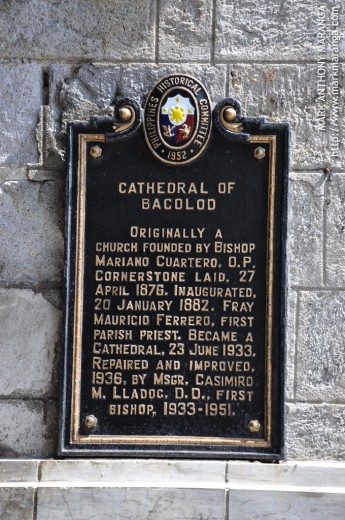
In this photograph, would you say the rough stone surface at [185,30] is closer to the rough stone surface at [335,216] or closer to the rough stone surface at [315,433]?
the rough stone surface at [335,216]

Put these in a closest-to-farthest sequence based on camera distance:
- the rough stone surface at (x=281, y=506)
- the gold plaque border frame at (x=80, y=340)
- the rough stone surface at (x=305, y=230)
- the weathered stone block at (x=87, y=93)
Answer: the rough stone surface at (x=281, y=506), the gold plaque border frame at (x=80, y=340), the rough stone surface at (x=305, y=230), the weathered stone block at (x=87, y=93)

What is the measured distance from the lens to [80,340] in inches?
185

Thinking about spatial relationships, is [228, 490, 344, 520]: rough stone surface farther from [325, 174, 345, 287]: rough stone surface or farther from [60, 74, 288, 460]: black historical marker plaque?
[325, 174, 345, 287]: rough stone surface

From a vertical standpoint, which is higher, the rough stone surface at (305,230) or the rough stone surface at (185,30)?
the rough stone surface at (185,30)

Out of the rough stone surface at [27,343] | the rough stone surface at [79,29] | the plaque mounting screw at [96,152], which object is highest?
the rough stone surface at [79,29]

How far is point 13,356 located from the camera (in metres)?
4.79

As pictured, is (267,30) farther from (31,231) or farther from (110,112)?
(31,231)

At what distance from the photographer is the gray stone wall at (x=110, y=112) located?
15.6 feet

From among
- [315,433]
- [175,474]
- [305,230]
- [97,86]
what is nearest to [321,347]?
[315,433]

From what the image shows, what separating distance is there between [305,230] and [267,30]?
1.12 m

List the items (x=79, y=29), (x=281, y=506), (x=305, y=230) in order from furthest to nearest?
(x=79, y=29) → (x=305, y=230) → (x=281, y=506)

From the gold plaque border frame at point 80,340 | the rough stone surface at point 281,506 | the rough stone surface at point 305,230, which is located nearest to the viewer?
the rough stone surface at point 281,506

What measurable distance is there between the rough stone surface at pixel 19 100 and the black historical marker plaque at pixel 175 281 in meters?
0.30

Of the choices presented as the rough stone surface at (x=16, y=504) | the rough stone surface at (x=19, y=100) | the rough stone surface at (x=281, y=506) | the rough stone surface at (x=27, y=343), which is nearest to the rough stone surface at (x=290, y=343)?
the rough stone surface at (x=281, y=506)
